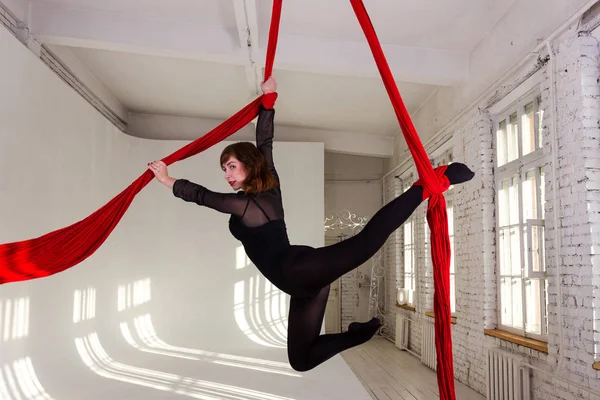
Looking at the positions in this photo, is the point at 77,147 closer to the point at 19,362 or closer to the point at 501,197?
the point at 19,362

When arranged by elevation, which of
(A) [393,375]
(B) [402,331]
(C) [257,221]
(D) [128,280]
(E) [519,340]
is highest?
(C) [257,221]

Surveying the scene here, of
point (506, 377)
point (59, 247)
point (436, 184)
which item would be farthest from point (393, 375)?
point (59, 247)

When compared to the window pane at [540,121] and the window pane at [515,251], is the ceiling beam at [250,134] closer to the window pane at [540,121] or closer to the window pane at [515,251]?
the window pane at [515,251]

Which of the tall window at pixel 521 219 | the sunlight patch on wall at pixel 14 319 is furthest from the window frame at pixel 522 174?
the sunlight patch on wall at pixel 14 319

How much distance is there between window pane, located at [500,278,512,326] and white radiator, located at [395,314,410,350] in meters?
3.11

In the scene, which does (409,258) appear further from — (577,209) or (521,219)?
(577,209)

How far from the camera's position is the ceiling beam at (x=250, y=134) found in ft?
29.1

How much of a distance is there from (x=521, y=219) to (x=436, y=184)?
2485mm

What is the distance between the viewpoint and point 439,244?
8.45ft

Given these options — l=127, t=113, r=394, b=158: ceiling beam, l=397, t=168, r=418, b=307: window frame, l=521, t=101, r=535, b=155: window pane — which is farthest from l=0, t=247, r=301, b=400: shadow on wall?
l=521, t=101, r=535, b=155: window pane

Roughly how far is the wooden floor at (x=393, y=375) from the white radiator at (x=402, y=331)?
0.13 m

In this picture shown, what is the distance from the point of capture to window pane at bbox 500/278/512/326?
15.7 feet

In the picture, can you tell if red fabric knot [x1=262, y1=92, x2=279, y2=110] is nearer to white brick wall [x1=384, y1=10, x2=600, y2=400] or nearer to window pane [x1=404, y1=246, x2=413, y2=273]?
white brick wall [x1=384, y1=10, x2=600, y2=400]

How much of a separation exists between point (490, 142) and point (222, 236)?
4.55m
